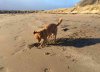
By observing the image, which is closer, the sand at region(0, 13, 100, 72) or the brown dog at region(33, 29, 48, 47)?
the sand at region(0, 13, 100, 72)

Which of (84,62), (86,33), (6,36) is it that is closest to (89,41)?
(86,33)

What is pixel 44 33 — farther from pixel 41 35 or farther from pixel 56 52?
pixel 56 52

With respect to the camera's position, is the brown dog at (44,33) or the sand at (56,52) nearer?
the sand at (56,52)

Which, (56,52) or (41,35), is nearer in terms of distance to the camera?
(56,52)

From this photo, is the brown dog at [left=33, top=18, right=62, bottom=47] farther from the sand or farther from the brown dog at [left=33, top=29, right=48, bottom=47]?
the sand

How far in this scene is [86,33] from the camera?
1248cm

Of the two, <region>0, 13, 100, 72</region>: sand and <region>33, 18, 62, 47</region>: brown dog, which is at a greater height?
<region>33, 18, 62, 47</region>: brown dog

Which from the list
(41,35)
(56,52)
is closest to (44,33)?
(41,35)

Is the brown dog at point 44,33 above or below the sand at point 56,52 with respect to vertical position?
above

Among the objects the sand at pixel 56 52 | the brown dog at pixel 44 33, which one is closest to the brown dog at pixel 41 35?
the brown dog at pixel 44 33

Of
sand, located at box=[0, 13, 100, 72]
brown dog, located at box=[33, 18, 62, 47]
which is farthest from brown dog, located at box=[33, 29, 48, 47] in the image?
sand, located at box=[0, 13, 100, 72]

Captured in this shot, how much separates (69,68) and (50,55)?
1403mm

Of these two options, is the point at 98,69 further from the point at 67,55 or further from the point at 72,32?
the point at 72,32

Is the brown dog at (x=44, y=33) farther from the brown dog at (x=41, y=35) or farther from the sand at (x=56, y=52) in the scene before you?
the sand at (x=56, y=52)
